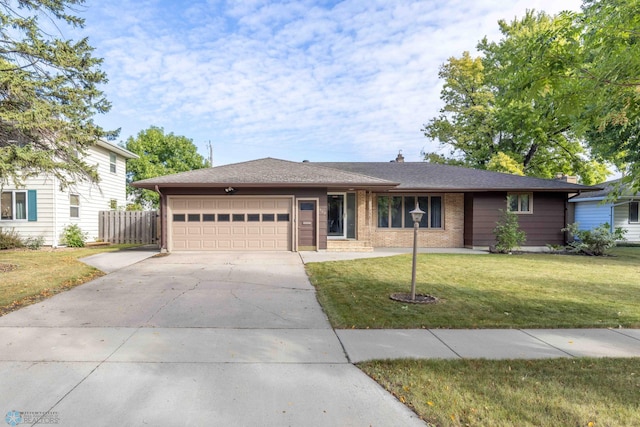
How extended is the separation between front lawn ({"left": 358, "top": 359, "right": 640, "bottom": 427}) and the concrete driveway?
0.24 m

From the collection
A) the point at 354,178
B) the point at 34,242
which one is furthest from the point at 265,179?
the point at 34,242

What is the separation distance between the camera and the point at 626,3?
3566mm

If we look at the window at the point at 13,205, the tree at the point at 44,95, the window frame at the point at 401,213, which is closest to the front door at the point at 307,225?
the window frame at the point at 401,213

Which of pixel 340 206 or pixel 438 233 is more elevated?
pixel 340 206

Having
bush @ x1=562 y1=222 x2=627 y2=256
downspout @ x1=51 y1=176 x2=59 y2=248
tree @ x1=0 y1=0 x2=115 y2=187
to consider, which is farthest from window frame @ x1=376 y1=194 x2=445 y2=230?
downspout @ x1=51 y1=176 x2=59 y2=248

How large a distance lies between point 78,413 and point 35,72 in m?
9.10

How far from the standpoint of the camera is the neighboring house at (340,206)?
521 inches

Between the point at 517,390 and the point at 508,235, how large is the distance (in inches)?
459

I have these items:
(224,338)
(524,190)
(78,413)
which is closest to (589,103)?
(224,338)

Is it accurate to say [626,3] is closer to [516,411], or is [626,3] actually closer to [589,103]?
[589,103]

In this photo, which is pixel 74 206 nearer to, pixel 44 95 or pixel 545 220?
pixel 44 95

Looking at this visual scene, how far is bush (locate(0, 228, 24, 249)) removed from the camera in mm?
13406

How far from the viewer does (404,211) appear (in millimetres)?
15906

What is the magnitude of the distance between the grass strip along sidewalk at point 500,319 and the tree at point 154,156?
30.8 meters
